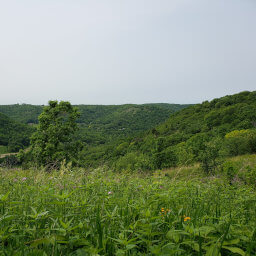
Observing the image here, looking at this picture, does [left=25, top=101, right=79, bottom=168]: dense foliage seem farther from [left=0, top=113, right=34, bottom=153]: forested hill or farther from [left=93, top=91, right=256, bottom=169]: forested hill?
[left=0, top=113, right=34, bottom=153]: forested hill

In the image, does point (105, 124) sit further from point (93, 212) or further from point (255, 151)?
point (93, 212)

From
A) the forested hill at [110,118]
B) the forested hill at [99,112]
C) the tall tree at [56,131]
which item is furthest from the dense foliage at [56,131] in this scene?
the forested hill at [99,112]

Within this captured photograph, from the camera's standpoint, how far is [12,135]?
223ft

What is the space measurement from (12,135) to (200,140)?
207ft

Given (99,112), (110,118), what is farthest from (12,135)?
(99,112)

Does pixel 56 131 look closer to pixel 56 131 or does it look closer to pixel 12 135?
pixel 56 131

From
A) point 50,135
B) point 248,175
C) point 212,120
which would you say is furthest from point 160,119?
point 248,175

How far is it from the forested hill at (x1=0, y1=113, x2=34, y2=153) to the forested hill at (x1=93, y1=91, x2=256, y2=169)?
72.9 feet

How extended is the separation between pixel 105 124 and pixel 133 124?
1872cm

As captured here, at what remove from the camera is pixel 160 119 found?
132m

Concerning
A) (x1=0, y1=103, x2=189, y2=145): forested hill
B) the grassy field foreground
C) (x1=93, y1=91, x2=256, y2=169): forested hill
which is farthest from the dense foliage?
(x1=0, y1=103, x2=189, y2=145): forested hill

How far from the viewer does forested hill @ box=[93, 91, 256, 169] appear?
21.8 metres

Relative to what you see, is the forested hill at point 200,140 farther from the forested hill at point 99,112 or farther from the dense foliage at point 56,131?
the forested hill at point 99,112

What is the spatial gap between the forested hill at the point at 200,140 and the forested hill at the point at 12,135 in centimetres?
2223
